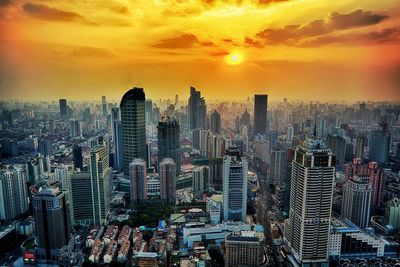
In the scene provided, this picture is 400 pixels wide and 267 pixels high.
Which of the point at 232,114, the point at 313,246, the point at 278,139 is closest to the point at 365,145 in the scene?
the point at 278,139

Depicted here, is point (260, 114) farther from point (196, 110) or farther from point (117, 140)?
point (117, 140)

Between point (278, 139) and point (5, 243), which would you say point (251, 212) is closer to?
point (278, 139)

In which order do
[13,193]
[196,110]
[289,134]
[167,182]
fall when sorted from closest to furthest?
[13,193] → [289,134] → [167,182] → [196,110]

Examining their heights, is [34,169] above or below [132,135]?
below

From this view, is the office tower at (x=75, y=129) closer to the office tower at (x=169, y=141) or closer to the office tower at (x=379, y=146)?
the office tower at (x=169, y=141)

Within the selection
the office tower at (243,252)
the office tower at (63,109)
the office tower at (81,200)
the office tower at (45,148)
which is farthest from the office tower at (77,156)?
the office tower at (243,252)

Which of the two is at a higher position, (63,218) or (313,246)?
(63,218)

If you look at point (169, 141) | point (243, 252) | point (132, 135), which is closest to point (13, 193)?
point (132, 135)
